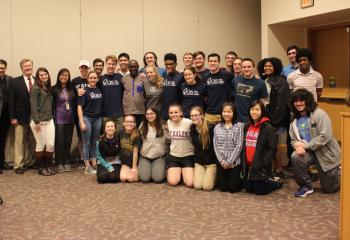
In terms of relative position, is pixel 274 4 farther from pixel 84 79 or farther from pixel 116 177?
pixel 116 177

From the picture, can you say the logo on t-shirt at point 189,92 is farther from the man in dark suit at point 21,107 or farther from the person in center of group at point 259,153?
the man in dark suit at point 21,107

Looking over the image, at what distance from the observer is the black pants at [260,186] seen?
161 inches

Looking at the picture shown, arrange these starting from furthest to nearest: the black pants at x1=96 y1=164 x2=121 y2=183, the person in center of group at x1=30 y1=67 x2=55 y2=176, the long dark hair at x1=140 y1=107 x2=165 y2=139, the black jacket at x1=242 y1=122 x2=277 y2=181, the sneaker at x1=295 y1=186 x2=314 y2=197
A: the person in center of group at x1=30 y1=67 x2=55 y2=176 → the long dark hair at x1=140 y1=107 x2=165 y2=139 → the black pants at x1=96 y1=164 x2=121 y2=183 → the black jacket at x1=242 y1=122 x2=277 y2=181 → the sneaker at x1=295 y1=186 x2=314 y2=197

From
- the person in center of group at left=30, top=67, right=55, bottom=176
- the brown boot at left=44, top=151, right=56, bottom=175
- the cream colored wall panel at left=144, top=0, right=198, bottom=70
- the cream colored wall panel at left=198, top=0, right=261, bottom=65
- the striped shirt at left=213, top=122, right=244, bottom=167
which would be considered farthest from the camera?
the cream colored wall panel at left=198, top=0, right=261, bottom=65

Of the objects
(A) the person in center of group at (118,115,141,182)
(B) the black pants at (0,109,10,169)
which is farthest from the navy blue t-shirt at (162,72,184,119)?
(B) the black pants at (0,109,10,169)

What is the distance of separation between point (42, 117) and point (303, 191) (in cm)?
335

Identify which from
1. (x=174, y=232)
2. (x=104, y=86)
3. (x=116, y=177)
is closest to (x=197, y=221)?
(x=174, y=232)

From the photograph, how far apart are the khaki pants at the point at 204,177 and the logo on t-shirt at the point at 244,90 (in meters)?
0.90

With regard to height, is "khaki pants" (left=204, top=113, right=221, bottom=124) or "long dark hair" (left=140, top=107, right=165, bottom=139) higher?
"khaki pants" (left=204, top=113, right=221, bottom=124)

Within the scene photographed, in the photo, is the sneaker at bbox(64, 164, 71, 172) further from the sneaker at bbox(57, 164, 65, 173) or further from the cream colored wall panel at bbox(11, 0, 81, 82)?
the cream colored wall panel at bbox(11, 0, 81, 82)

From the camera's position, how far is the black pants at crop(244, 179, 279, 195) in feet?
13.5

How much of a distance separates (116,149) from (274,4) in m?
3.75

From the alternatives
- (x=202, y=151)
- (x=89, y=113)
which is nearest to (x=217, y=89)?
(x=202, y=151)

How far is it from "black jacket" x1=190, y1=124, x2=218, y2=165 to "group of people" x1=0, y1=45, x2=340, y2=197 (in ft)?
0.04
